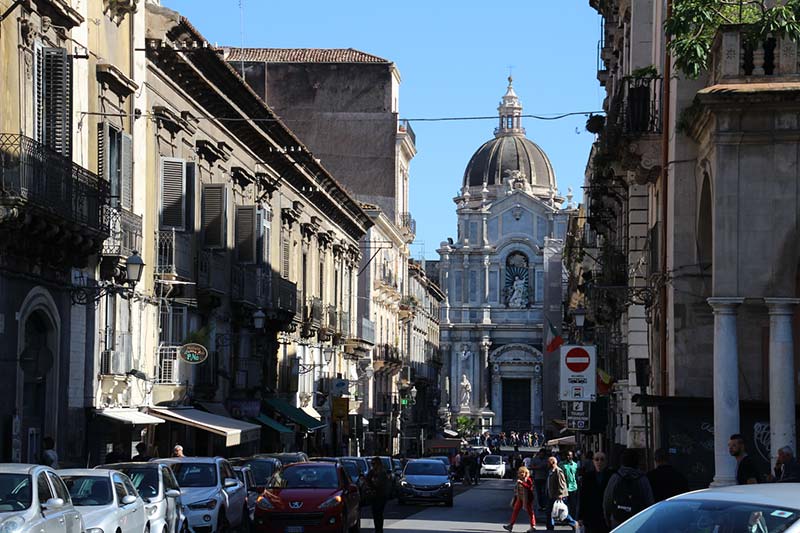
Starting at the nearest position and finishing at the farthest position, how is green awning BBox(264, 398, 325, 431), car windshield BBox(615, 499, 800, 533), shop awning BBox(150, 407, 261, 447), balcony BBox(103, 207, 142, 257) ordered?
car windshield BBox(615, 499, 800, 533) < balcony BBox(103, 207, 142, 257) < shop awning BBox(150, 407, 261, 447) < green awning BBox(264, 398, 325, 431)

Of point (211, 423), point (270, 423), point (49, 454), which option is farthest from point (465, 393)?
point (49, 454)

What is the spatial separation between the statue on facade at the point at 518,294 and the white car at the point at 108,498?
133689 millimetres

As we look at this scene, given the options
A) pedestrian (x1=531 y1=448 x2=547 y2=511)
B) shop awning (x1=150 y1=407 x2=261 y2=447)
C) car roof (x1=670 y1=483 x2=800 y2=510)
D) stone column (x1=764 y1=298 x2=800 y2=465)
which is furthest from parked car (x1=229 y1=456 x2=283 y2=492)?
car roof (x1=670 y1=483 x2=800 y2=510)

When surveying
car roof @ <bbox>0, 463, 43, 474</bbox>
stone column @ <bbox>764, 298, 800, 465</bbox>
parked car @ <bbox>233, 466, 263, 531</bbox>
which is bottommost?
parked car @ <bbox>233, 466, 263, 531</bbox>

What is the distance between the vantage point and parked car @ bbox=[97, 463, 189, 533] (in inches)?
794

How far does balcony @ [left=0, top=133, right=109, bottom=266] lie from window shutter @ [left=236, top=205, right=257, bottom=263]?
1303 centimetres

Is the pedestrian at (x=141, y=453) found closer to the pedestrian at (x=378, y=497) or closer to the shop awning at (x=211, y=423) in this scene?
the shop awning at (x=211, y=423)

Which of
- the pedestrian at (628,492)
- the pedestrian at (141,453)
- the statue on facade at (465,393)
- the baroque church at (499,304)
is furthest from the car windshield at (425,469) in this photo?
the baroque church at (499,304)

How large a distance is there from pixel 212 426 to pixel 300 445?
20.3 metres

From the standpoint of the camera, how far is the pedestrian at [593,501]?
738 inches

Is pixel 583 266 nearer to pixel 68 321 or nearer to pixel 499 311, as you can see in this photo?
pixel 68 321

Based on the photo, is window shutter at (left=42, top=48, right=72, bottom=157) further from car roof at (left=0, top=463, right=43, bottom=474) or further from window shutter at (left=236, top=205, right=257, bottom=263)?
window shutter at (left=236, top=205, right=257, bottom=263)

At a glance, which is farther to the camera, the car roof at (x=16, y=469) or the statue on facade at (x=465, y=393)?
the statue on facade at (x=465, y=393)

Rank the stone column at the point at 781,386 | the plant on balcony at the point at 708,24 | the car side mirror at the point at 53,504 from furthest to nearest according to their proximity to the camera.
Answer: the stone column at the point at 781,386
the plant on balcony at the point at 708,24
the car side mirror at the point at 53,504
